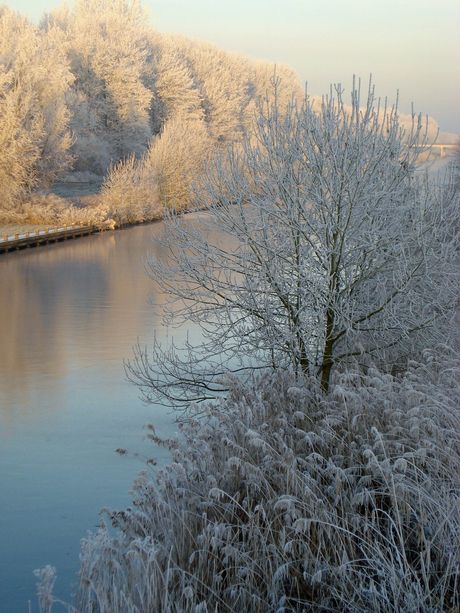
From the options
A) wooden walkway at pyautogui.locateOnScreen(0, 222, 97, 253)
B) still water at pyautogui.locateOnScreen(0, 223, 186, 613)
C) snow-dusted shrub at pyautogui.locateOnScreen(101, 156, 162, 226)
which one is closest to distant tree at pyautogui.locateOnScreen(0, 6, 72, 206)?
snow-dusted shrub at pyautogui.locateOnScreen(101, 156, 162, 226)

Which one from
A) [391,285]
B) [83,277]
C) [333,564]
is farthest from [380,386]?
[83,277]

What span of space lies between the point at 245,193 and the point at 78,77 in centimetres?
4383

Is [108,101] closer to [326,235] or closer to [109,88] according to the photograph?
[109,88]

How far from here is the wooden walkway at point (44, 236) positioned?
24.2 meters

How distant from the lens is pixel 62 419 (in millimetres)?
8445

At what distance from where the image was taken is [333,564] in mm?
4004

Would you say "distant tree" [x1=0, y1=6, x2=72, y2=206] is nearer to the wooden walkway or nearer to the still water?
the wooden walkway

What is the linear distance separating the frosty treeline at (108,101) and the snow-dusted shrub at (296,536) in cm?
2105

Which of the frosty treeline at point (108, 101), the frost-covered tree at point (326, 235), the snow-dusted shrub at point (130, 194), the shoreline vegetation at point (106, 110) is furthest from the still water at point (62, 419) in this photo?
the snow-dusted shrub at point (130, 194)

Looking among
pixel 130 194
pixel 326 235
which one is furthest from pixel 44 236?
pixel 326 235

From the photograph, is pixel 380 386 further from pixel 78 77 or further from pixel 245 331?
pixel 78 77

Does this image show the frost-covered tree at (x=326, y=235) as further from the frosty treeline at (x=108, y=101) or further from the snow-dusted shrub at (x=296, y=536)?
the frosty treeline at (x=108, y=101)

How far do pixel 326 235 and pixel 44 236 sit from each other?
2146 cm

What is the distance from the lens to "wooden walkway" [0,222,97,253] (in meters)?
24.2
